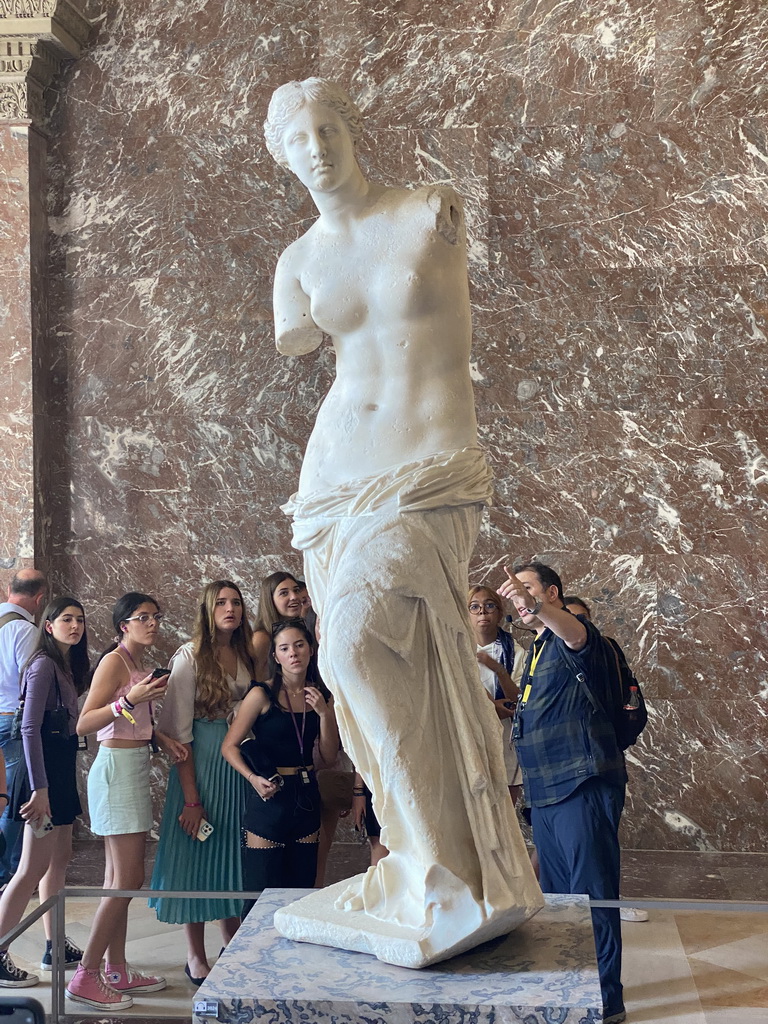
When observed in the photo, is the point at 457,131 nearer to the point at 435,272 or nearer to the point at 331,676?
the point at 435,272

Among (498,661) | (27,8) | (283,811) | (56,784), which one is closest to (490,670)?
(498,661)

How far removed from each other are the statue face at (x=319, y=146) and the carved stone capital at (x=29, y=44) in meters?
4.87

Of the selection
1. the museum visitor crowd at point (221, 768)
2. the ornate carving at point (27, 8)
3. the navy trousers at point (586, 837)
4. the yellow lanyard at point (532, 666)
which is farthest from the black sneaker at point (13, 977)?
the ornate carving at point (27, 8)

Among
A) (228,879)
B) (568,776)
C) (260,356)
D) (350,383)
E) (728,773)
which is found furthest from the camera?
(260,356)

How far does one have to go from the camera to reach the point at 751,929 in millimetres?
4820

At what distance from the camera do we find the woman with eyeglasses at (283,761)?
486 cm

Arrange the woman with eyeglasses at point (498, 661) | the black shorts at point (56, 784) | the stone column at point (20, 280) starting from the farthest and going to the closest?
the stone column at point (20, 280) → the woman with eyeglasses at point (498, 661) → the black shorts at point (56, 784)

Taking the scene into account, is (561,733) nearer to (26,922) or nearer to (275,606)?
(275,606)

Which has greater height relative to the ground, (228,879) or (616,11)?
(616,11)

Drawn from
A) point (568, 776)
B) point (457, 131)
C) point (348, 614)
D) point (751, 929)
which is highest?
point (457, 131)

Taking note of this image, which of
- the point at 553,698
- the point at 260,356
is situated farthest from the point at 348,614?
the point at 260,356

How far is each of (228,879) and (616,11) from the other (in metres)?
5.76

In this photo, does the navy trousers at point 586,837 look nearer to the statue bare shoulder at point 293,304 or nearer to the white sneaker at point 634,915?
the white sneaker at point 634,915

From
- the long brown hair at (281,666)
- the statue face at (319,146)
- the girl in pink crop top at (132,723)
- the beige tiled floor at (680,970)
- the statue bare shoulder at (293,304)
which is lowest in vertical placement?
the beige tiled floor at (680,970)
